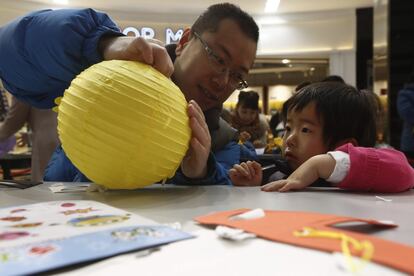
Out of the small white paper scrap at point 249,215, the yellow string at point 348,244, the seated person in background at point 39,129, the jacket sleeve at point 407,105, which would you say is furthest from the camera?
the jacket sleeve at point 407,105

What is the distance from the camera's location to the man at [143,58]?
2.91 feet

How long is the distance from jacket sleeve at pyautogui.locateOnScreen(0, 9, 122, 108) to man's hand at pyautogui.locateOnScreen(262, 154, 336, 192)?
542 millimetres

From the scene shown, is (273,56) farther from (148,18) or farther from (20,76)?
(20,76)

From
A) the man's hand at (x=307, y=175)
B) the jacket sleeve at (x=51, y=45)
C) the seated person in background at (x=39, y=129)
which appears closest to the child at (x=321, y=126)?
Result: the man's hand at (x=307, y=175)

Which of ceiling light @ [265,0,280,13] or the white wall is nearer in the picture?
ceiling light @ [265,0,280,13]

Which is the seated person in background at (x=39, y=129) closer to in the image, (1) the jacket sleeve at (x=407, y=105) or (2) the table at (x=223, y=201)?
(2) the table at (x=223, y=201)

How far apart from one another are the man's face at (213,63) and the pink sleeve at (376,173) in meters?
0.55

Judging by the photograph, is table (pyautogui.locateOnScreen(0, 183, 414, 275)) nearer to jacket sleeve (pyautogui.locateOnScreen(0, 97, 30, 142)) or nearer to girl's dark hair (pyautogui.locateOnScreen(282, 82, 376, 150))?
girl's dark hair (pyautogui.locateOnScreen(282, 82, 376, 150))

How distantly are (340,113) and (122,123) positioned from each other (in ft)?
2.55

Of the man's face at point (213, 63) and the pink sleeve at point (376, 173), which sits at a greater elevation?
the man's face at point (213, 63)

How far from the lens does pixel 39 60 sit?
102 centimetres

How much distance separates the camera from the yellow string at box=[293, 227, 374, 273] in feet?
1.15

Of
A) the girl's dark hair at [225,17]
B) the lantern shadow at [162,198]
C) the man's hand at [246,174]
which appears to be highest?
the girl's dark hair at [225,17]

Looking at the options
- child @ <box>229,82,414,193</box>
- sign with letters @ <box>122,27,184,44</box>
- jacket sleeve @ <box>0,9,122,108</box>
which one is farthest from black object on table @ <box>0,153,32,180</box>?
sign with letters @ <box>122,27,184,44</box>
